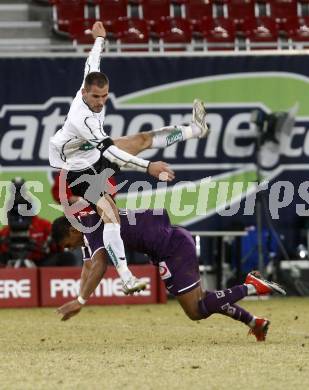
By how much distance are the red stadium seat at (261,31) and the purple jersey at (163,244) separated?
358 inches

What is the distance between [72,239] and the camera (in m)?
10.9

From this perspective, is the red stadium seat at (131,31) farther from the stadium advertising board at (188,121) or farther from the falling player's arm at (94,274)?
the falling player's arm at (94,274)

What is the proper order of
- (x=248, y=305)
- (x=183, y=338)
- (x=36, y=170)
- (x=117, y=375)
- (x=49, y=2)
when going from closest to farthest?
(x=117, y=375) < (x=183, y=338) < (x=248, y=305) < (x=36, y=170) < (x=49, y=2)

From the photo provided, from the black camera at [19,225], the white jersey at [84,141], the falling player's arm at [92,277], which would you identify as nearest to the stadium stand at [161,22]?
the black camera at [19,225]

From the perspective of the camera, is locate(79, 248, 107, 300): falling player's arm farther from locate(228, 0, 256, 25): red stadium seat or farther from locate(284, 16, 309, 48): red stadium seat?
locate(228, 0, 256, 25): red stadium seat

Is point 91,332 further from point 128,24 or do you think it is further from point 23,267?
point 128,24

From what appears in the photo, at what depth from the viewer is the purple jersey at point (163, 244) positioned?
415 inches

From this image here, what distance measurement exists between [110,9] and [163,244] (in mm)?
10021

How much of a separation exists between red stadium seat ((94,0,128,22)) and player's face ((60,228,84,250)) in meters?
9.44

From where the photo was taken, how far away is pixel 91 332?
40.0 ft

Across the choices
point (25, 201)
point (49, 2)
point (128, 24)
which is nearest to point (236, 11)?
point (128, 24)

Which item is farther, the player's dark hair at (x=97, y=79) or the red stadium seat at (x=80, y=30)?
the red stadium seat at (x=80, y=30)

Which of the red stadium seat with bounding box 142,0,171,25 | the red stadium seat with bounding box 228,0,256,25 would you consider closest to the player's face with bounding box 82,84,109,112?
the red stadium seat with bounding box 142,0,171,25

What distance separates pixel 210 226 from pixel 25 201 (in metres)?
2.88
